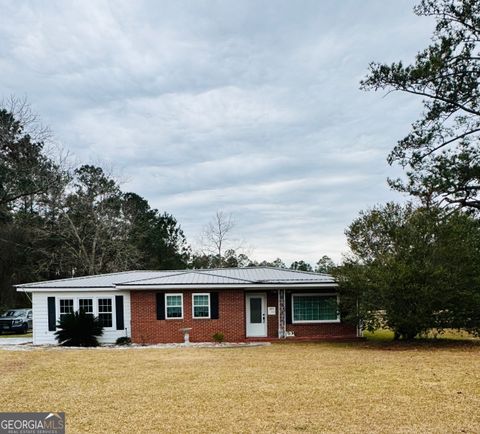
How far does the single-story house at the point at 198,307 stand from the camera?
21.1 metres

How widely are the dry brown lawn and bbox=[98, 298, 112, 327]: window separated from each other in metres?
5.99

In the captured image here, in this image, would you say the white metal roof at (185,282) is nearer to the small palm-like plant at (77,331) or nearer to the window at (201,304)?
the window at (201,304)

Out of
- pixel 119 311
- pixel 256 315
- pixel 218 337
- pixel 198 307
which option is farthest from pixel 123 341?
pixel 256 315

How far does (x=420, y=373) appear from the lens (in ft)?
37.0

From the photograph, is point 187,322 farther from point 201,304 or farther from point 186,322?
point 201,304

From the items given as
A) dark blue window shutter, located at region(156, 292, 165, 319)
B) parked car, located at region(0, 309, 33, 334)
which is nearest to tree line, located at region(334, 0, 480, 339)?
dark blue window shutter, located at region(156, 292, 165, 319)

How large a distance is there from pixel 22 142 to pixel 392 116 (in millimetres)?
22482

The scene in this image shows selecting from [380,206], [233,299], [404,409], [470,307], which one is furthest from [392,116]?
[404,409]

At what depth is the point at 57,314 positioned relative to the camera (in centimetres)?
2189

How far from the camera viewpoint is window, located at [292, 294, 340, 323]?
72.6ft

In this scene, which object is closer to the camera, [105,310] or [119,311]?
[119,311]

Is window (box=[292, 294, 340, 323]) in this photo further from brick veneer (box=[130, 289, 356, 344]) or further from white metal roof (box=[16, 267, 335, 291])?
brick veneer (box=[130, 289, 356, 344])

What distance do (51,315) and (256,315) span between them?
904 cm

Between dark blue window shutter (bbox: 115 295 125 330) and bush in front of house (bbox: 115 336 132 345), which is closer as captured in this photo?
bush in front of house (bbox: 115 336 132 345)
